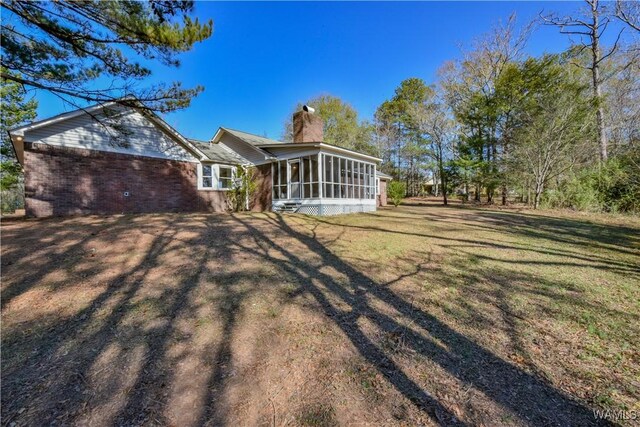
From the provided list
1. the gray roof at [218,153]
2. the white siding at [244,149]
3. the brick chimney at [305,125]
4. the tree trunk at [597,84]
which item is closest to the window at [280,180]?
the white siding at [244,149]

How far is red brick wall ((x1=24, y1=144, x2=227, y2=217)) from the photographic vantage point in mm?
9320

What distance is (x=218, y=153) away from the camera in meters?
15.7

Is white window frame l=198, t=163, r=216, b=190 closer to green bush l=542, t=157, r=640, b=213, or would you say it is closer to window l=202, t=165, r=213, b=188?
window l=202, t=165, r=213, b=188

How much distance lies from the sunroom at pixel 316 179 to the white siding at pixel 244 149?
84cm

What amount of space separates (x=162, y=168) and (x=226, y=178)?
3.35 metres

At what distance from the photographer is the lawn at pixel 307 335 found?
2213mm

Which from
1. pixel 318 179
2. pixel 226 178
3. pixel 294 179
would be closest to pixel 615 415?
pixel 318 179

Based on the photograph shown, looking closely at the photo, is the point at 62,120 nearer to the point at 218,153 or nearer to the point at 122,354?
the point at 218,153

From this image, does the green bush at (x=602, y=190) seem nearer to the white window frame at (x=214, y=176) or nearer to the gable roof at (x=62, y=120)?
the white window frame at (x=214, y=176)

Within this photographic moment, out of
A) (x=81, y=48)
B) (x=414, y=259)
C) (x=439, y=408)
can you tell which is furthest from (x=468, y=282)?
(x=81, y=48)

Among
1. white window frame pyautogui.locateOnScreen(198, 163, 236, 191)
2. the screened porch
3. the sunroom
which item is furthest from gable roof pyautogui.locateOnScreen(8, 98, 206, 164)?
the screened porch

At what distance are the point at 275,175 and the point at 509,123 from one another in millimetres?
18273

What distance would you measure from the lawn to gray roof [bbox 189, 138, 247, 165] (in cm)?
908

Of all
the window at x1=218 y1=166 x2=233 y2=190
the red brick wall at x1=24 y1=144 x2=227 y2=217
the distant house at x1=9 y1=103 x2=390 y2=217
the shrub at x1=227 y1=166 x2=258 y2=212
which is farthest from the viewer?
the window at x1=218 y1=166 x2=233 y2=190
